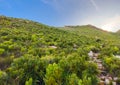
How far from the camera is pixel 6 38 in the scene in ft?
77.5

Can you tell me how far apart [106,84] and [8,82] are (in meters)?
4.28

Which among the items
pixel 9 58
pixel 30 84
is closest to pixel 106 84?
pixel 30 84

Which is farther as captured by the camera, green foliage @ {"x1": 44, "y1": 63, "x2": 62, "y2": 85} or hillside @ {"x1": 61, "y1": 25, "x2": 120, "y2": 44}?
hillside @ {"x1": 61, "y1": 25, "x2": 120, "y2": 44}

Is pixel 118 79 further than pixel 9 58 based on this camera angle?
No

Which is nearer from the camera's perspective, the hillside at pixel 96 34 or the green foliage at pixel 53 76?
the green foliage at pixel 53 76

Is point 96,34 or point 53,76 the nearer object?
point 53,76

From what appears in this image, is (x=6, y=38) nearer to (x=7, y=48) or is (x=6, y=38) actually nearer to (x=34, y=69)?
(x=7, y=48)

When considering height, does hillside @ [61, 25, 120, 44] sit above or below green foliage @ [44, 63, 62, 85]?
below

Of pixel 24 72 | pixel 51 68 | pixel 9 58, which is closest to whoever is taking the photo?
pixel 51 68

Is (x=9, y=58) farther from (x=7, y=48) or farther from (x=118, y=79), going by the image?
(x=118, y=79)

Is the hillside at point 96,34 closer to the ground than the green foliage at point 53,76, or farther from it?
closer to the ground

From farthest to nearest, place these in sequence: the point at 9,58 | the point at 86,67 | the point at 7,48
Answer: the point at 7,48 < the point at 9,58 < the point at 86,67

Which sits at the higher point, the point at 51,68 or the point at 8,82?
the point at 51,68

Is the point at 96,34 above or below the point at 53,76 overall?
below
